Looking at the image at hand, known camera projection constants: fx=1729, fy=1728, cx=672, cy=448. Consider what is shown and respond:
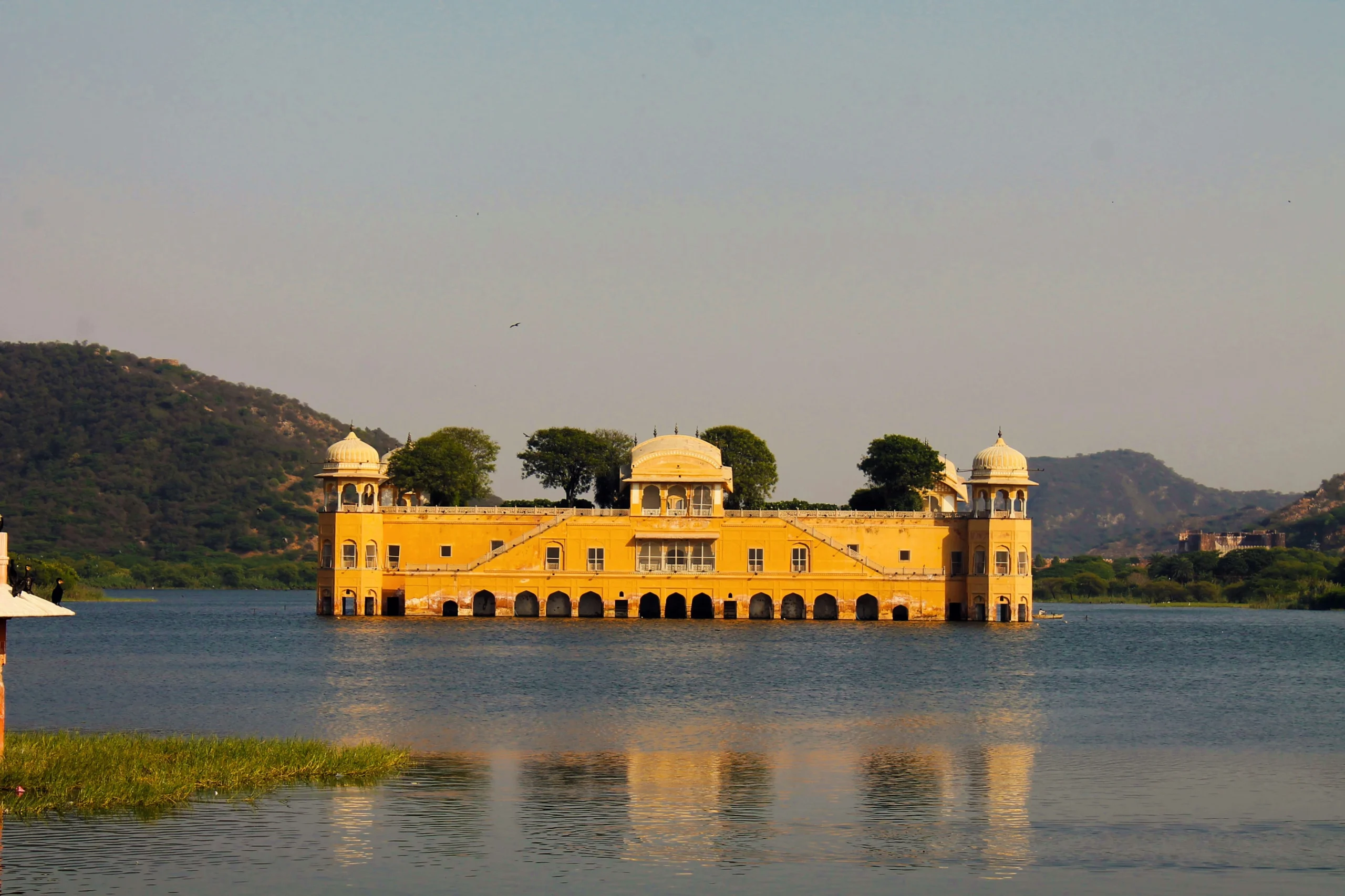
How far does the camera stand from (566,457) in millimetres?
96062

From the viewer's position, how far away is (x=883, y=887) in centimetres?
1927

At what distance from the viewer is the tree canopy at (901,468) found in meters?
95.4

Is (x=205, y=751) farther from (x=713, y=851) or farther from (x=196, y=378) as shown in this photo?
(x=196, y=378)

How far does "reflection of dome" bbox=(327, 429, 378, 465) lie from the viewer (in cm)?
8181

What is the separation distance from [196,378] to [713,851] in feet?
575

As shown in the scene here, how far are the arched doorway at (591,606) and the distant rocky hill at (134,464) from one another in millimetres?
68626

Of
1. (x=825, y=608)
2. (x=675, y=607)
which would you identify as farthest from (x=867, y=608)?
(x=675, y=607)

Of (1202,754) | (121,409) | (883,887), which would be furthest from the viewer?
(121,409)

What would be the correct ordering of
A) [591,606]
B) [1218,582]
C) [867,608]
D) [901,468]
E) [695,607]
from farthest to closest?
[1218,582]
[901,468]
[695,607]
[867,608]
[591,606]

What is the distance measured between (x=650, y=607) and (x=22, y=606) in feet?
209

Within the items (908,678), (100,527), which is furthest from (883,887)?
(100,527)

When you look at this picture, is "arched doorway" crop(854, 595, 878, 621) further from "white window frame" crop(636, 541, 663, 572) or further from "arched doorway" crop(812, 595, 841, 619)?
"white window frame" crop(636, 541, 663, 572)

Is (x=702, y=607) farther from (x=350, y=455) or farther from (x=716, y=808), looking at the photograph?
(x=716, y=808)

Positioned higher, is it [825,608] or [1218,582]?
[1218,582]
